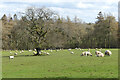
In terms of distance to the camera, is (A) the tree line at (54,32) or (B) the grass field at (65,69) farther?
(A) the tree line at (54,32)

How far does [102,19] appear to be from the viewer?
341 feet

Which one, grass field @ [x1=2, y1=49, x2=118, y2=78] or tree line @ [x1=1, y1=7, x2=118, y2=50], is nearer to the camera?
grass field @ [x1=2, y1=49, x2=118, y2=78]

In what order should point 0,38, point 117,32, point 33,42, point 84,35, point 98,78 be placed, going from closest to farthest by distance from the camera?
point 98,78
point 33,42
point 0,38
point 117,32
point 84,35

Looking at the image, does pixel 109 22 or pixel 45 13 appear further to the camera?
pixel 109 22

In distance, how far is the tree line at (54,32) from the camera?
160 feet

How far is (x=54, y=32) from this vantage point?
166ft

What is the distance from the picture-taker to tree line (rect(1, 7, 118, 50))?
48656mm

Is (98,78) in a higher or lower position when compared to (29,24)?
lower

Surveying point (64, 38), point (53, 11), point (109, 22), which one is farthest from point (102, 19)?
point (53, 11)

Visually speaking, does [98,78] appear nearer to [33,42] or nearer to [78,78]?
[78,78]

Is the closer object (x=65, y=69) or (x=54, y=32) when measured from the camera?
(x=65, y=69)

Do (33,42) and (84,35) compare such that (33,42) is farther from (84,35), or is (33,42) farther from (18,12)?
(84,35)

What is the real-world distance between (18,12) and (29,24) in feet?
11.8

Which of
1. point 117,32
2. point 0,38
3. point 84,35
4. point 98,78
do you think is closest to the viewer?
point 98,78
